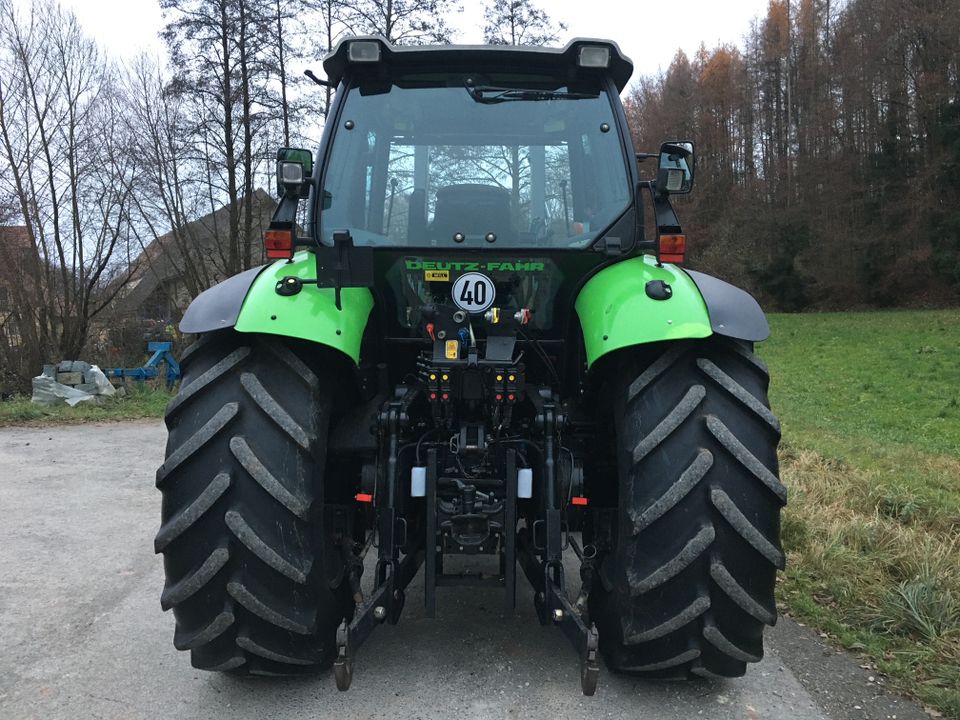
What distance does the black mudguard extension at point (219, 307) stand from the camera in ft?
8.38

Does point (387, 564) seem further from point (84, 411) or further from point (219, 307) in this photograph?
point (84, 411)

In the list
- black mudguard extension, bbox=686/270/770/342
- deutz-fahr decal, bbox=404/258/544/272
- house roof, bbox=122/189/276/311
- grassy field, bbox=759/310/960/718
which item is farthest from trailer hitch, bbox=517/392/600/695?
house roof, bbox=122/189/276/311

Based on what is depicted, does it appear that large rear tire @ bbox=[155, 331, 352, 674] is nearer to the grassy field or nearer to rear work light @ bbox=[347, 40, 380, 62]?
rear work light @ bbox=[347, 40, 380, 62]

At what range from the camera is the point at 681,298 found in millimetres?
2604

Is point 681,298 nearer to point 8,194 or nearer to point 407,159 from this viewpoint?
point 407,159

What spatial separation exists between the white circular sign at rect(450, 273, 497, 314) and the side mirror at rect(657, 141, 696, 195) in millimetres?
821

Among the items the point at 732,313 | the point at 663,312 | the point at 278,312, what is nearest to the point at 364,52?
the point at 278,312

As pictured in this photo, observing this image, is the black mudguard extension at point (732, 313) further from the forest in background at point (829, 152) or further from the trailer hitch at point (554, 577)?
the forest in background at point (829, 152)

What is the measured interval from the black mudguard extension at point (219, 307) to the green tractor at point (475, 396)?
0.01m

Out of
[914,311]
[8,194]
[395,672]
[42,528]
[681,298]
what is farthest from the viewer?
[914,311]

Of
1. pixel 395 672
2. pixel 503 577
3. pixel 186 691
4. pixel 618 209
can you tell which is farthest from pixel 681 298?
pixel 186 691

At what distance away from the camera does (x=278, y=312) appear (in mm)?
2564

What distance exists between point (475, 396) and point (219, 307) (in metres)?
0.95

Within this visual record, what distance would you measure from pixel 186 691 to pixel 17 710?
56 cm
